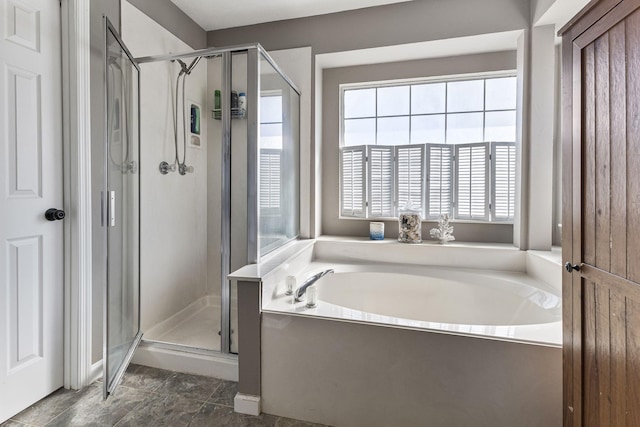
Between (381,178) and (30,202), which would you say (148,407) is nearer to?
(30,202)

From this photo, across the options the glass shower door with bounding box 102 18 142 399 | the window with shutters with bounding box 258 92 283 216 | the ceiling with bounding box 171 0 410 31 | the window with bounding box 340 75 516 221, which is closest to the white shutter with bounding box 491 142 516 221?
the window with bounding box 340 75 516 221

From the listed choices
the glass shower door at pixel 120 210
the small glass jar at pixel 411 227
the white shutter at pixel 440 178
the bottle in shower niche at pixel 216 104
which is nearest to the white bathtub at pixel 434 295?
the small glass jar at pixel 411 227

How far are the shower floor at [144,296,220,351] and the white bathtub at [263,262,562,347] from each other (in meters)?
0.67

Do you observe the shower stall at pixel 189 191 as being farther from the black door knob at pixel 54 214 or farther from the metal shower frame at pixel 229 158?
the black door knob at pixel 54 214

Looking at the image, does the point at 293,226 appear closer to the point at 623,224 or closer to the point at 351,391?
the point at 351,391

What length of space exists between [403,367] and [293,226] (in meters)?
1.44

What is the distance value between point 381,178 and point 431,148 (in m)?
0.47

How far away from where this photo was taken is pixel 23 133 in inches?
60.8

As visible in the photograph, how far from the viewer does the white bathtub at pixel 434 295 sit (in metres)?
1.78

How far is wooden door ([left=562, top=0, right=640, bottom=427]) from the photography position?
0.87 meters

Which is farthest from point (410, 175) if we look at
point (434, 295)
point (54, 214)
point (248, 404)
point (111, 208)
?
point (54, 214)

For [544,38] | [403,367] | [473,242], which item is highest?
[544,38]

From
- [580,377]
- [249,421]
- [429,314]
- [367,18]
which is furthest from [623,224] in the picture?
[367,18]

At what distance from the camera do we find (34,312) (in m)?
1.61
